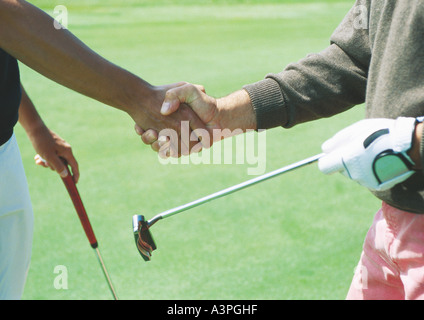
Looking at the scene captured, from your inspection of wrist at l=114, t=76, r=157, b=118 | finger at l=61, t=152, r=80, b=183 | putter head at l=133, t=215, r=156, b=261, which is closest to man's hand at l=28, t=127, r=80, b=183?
finger at l=61, t=152, r=80, b=183

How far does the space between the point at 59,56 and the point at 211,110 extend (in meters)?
0.42

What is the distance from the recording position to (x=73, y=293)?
208 centimetres

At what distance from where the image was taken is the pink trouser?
4.00 ft

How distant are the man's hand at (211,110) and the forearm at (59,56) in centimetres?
10

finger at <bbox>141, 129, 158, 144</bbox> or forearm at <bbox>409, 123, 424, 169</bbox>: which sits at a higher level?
finger at <bbox>141, 129, 158, 144</bbox>

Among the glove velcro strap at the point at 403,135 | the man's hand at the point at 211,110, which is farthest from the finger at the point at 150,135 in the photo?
the glove velcro strap at the point at 403,135

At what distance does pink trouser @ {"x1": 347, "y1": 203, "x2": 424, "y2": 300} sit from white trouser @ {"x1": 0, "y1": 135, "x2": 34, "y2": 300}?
838mm

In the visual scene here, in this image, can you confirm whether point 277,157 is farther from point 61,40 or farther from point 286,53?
point 286,53

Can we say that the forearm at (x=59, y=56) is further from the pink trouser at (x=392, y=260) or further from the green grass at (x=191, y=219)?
the green grass at (x=191, y=219)

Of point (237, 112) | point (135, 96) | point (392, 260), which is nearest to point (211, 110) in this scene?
point (237, 112)

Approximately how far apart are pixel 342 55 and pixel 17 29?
0.74 metres

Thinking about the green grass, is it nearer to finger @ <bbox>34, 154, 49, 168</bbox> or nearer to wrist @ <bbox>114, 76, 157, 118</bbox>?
finger @ <bbox>34, 154, 49, 168</bbox>

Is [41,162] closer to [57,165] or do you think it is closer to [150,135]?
[57,165]

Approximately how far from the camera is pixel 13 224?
159cm
